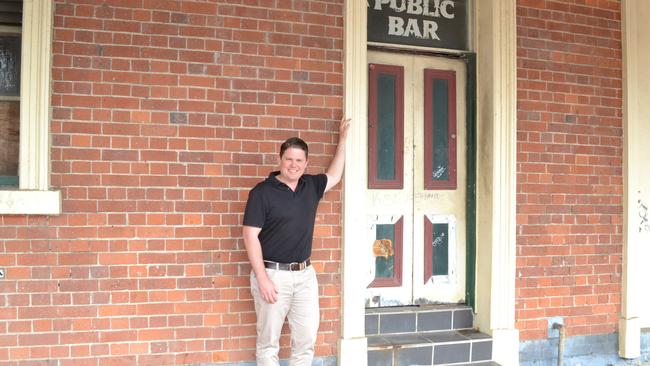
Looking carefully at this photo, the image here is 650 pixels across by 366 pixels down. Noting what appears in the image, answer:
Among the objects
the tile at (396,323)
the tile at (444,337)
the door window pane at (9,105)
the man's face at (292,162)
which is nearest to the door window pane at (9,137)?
the door window pane at (9,105)

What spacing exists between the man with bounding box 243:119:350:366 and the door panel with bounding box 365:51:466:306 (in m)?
1.10

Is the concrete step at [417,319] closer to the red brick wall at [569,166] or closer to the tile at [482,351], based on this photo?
the tile at [482,351]

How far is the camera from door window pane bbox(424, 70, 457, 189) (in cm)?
495

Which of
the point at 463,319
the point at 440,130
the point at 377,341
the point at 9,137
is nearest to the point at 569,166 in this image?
the point at 440,130

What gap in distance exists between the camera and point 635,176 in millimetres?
5125

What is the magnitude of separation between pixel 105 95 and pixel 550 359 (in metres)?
4.29

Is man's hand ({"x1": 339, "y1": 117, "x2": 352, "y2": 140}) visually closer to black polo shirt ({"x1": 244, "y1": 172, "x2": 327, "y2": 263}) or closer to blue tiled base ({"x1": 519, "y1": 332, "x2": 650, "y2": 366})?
black polo shirt ({"x1": 244, "y1": 172, "x2": 327, "y2": 263})

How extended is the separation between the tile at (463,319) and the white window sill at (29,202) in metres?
3.37

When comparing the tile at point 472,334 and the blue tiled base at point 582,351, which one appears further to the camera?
the blue tiled base at point 582,351

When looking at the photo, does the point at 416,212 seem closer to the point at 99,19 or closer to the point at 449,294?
the point at 449,294

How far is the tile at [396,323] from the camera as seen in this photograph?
4680mm

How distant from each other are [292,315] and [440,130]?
2225 millimetres

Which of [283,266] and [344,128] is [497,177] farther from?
[283,266]

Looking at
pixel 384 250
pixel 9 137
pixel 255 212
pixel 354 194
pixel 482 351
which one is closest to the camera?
pixel 255 212
